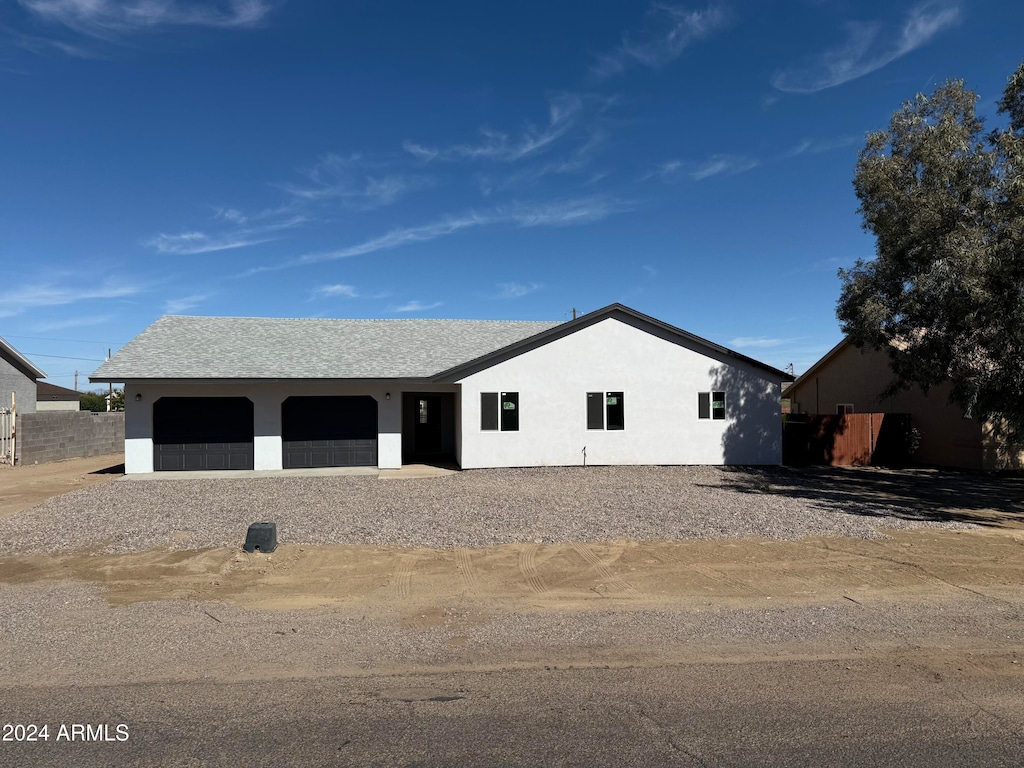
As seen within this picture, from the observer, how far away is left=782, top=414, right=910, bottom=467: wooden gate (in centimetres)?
2062

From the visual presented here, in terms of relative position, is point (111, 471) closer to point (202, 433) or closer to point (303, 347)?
point (202, 433)

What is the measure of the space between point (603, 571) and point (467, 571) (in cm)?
172

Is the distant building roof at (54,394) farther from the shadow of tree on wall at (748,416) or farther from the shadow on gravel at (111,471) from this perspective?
the shadow of tree on wall at (748,416)

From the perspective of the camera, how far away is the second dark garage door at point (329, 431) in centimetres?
1827

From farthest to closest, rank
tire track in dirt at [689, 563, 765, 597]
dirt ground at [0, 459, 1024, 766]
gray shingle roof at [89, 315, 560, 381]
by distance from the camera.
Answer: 1. gray shingle roof at [89, 315, 560, 381]
2. tire track in dirt at [689, 563, 765, 597]
3. dirt ground at [0, 459, 1024, 766]

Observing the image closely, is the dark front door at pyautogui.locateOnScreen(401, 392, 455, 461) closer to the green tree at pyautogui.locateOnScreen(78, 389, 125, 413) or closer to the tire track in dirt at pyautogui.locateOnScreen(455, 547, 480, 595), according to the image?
the tire track in dirt at pyautogui.locateOnScreen(455, 547, 480, 595)

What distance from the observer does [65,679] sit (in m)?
4.47

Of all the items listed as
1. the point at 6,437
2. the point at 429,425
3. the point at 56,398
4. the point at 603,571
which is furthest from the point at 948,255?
the point at 56,398

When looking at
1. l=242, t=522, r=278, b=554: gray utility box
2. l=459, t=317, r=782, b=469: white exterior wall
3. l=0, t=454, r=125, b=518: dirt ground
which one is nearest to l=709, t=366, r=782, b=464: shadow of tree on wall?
l=459, t=317, r=782, b=469: white exterior wall

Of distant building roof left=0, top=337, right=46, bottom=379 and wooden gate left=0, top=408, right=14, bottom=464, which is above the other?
distant building roof left=0, top=337, right=46, bottom=379

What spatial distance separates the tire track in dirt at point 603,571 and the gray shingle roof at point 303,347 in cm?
1044

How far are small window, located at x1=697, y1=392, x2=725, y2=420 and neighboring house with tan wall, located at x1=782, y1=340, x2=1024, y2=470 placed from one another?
4.37m

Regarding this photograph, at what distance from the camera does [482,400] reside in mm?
18156

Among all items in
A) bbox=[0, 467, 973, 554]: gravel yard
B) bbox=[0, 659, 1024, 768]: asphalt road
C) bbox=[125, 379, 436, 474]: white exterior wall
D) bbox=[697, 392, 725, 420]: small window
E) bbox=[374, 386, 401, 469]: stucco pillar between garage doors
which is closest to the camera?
bbox=[0, 659, 1024, 768]: asphalt road
